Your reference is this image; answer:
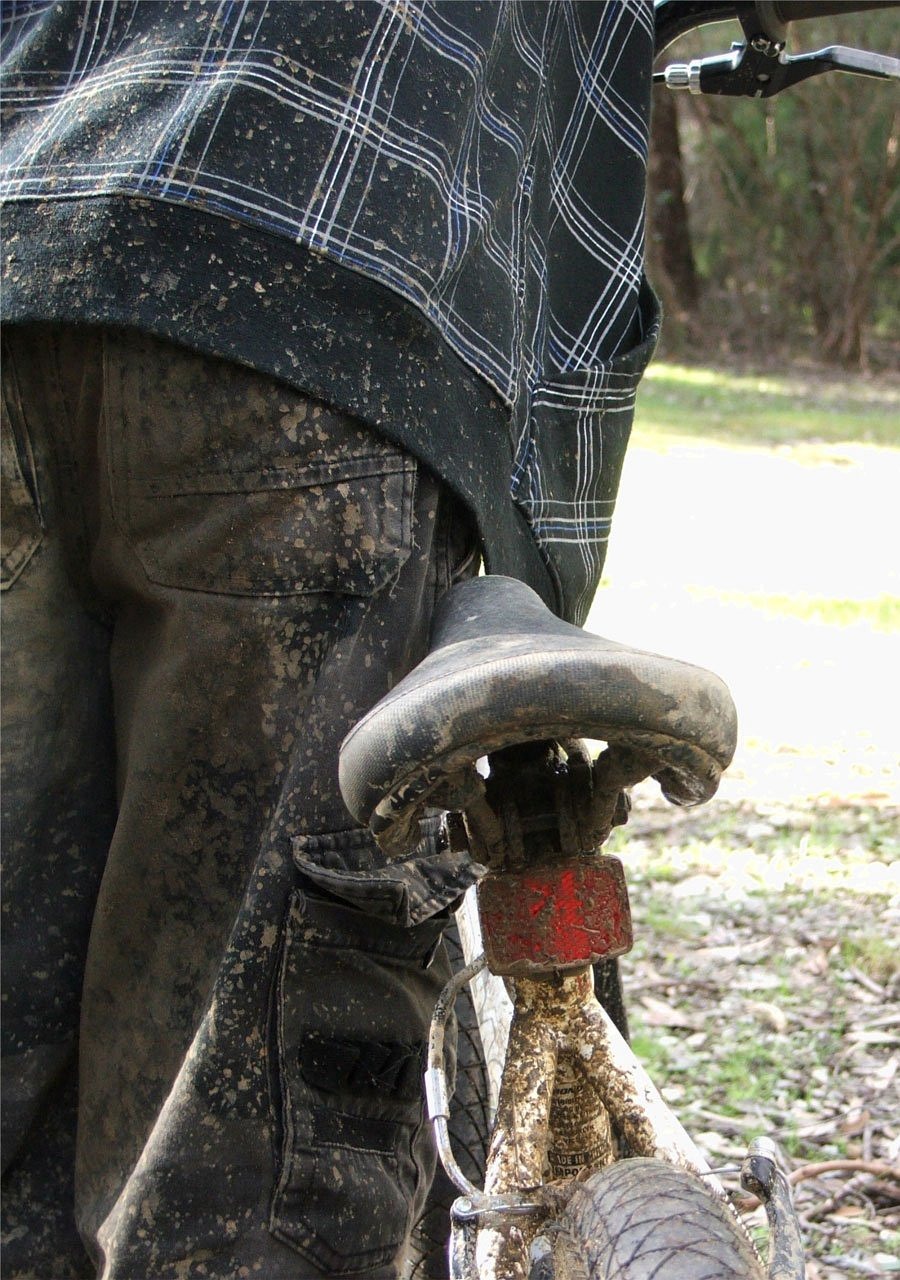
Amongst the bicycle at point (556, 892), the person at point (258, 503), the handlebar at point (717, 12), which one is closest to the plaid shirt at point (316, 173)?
the person at point (258, 503)

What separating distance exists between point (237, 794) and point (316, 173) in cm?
66

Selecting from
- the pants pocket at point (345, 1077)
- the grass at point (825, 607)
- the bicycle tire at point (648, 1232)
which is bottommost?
the grass at point (825, 607)

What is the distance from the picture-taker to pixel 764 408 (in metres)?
12.7

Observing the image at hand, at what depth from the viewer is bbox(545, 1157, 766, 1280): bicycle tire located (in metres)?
1.16

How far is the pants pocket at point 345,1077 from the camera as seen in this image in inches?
64.1

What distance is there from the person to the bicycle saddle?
1.10 ft

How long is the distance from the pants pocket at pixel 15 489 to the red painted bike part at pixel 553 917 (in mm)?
698

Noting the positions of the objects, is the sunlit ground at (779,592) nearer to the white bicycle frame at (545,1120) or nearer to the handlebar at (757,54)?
the handlebar at (757,54)

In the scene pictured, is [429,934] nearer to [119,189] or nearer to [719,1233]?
[719,1233]

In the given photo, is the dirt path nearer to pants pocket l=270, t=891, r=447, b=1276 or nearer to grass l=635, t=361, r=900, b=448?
grass l=635, t=361, r=900, b=448

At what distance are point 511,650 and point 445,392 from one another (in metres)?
0.48

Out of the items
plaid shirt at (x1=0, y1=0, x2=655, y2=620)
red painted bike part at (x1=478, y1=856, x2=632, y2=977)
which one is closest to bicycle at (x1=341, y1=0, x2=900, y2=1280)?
red painted bike part at (x1=478, y1=856, x2=632, y2=977)

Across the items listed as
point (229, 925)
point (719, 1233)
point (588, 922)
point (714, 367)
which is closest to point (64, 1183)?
point (229, 925)

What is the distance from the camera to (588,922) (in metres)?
1.42
